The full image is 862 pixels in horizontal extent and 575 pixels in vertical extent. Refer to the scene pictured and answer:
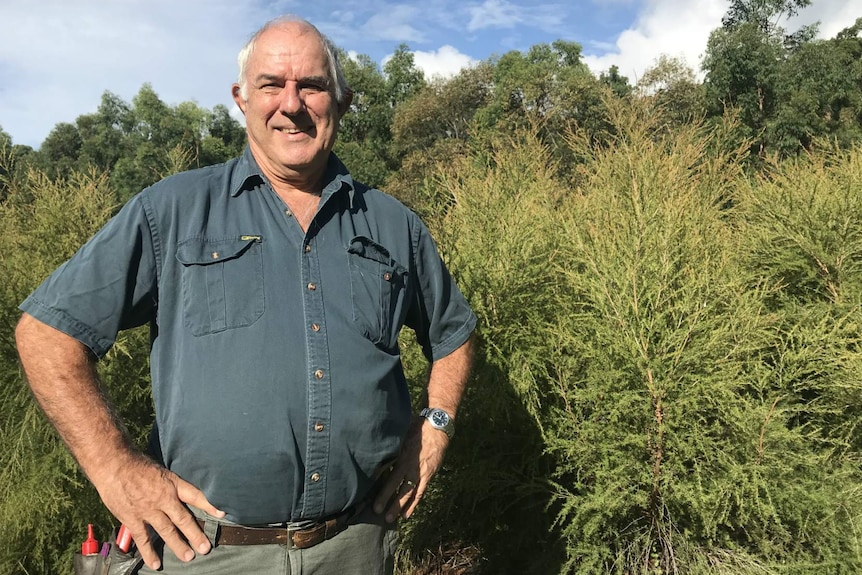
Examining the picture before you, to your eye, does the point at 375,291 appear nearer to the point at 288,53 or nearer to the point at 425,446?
the point at 425,446

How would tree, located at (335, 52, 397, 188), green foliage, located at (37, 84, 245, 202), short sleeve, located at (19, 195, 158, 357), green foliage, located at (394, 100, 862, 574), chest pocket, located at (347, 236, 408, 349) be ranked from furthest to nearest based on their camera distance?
green foliage, located at (37, 84, 245, 202) → tree, located at (335, 52, 397, 188) → green foliage, located at (394, 100, 862, 574) → chest pocket, located at (347, 236, 408, 349) → short sleeve, located at (19, 195, 158, 357)

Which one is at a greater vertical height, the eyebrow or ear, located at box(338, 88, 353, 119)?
the eyebrow

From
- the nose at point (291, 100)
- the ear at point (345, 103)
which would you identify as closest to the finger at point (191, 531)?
the nose at point (291, 100)

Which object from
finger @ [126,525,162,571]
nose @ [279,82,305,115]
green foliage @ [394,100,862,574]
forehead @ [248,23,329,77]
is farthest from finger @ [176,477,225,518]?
green foliage @ [394,100,862,574]

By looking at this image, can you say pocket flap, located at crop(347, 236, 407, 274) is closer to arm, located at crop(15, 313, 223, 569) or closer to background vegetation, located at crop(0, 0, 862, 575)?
arm, located at crop(15, 313, 223, 569)

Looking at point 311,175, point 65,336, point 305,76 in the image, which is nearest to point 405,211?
point 311,175

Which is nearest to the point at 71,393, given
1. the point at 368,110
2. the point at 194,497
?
the point at 194,497

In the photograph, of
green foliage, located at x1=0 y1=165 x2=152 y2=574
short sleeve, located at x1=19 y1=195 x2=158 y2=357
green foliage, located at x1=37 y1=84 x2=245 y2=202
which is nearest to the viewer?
short sleeve, located at x1=19 y1=195 x2=158 y2=357

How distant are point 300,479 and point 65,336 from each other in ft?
1.99

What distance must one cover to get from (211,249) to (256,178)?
0.26 metres

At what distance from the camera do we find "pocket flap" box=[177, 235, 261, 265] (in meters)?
1.53

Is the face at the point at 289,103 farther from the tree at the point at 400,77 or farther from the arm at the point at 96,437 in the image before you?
the tree at the point at 400,77

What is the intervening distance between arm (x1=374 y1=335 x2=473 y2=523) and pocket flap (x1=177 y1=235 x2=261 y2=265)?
719 millimetres

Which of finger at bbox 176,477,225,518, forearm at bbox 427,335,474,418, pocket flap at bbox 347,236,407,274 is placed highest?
pocket flap at bbox 347,236,407,274
